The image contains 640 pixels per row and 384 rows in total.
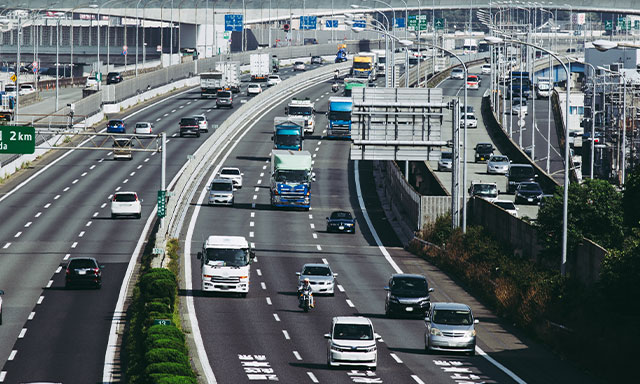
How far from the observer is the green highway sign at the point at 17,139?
65.4m

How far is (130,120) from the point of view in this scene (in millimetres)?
123375

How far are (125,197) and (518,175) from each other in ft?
94.7

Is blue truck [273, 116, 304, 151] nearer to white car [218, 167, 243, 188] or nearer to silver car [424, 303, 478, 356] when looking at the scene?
white car [218, 167, 243, 188]

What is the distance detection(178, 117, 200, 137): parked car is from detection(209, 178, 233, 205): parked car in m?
28.3

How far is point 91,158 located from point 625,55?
Result: 10049cm

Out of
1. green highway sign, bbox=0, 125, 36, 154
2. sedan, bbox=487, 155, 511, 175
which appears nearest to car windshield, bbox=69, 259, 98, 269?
green highway sign, bbox=0, 125, 36, 154

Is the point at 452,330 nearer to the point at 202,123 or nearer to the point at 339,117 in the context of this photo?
the point at 339,117

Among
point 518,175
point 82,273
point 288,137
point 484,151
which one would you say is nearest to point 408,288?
point 82,273

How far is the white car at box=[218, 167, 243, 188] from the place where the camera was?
307 feet

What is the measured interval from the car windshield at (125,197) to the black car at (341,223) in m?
13.1

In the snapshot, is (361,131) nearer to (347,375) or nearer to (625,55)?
(347,375)

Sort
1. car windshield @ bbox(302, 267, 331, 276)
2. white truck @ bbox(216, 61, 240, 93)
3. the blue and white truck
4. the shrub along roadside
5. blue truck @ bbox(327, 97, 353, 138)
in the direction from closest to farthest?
the shrub along roadside
car windshield @ bbox(302, 267, 331, 276)
the blue and white truck
blue truck @ bbox(327, 97, 353, 138)
white truck @ bbox(216, 61, 240, 93)

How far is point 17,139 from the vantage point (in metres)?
65.8

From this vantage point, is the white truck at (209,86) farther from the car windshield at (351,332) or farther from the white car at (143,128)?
the car windshield at (351,332)
